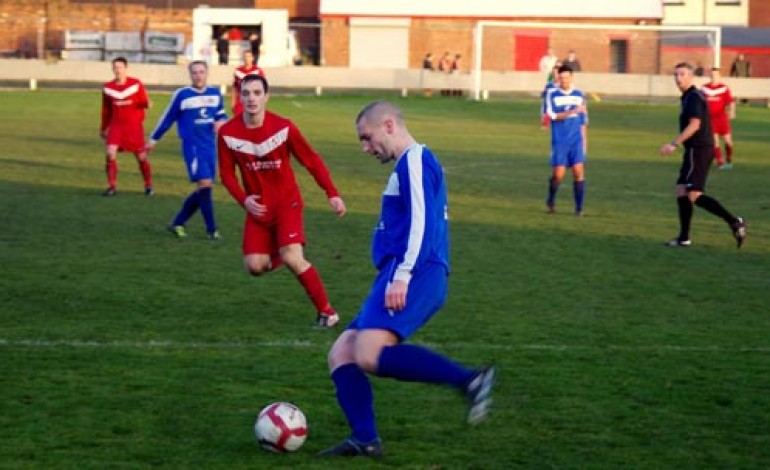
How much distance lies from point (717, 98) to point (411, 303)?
24134 millimetres

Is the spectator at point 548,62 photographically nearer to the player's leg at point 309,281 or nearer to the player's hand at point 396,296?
the player's leg at point 309,281

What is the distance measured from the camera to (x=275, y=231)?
37.8 feet

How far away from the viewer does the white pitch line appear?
10.5m

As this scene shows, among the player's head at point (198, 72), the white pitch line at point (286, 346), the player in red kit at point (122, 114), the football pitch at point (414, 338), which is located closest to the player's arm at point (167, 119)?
the player's head at point (198, 72)

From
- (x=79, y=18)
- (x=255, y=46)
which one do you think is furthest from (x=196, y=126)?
(x=79, y=18)

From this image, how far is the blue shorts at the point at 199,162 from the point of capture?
56.2 feet

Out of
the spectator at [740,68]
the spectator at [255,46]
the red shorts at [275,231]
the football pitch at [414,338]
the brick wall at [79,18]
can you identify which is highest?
the brick wall at [79,18]

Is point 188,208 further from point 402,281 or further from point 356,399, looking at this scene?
point 402,281

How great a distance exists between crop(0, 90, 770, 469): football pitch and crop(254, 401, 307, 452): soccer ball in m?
0.07

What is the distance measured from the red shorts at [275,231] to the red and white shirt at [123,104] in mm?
10617

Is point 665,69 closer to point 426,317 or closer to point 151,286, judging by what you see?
point 151,286

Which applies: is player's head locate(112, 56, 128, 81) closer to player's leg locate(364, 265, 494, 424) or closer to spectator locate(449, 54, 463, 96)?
player's leg locate(364, 265, 494, 424)

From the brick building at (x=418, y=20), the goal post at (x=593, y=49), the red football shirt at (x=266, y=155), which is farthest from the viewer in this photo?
the brick building at (x=418, y=20)

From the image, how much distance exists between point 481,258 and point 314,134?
20.9m
